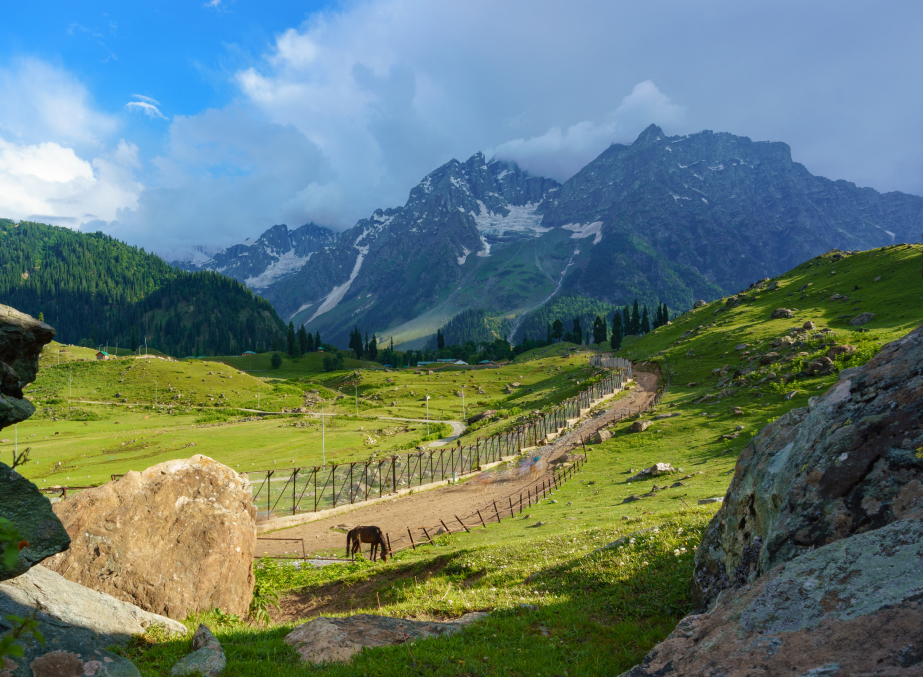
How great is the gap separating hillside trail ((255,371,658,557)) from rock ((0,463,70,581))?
26.8 m

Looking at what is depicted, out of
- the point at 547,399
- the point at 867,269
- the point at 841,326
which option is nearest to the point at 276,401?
the point at 547,399

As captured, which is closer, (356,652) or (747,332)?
(356,652)

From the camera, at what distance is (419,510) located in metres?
42.9

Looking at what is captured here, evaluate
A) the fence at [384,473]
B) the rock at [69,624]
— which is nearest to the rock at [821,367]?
the fence at [384,473]

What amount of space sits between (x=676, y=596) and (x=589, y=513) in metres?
19.5

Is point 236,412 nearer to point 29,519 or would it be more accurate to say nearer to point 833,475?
point 29,519

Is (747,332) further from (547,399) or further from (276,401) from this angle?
(276,401)

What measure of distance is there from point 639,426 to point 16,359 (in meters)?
59.9

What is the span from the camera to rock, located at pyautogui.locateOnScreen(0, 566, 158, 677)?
357 inches

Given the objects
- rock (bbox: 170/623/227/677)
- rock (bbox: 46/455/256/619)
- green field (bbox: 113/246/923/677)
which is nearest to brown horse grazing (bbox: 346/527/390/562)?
green field (bbox: 113/246/923/677)

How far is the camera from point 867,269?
426ft

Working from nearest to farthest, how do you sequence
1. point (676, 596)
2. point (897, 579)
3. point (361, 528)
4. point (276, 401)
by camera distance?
point (897, 579) < point (676, 596) < point (361, 528) < point (276, 401)

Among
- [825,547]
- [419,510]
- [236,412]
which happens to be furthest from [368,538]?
[236,412]

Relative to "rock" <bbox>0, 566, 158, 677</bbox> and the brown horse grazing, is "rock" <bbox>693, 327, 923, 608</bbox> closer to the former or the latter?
"rock" <bbox>0, 566, 158, 677</bbox>
